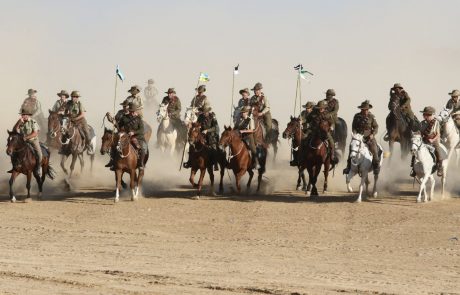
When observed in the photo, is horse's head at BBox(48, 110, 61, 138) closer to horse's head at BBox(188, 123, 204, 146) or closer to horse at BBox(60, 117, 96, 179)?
horse at BBox(60, 117, 96, 179)

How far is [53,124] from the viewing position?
41.7 meters

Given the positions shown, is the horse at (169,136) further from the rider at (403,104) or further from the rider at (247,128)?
the rider at (403,104)

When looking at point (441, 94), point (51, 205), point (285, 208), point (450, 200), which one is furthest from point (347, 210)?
point (441, 94)

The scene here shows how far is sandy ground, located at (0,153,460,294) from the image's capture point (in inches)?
792

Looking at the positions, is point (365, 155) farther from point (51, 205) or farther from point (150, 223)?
point (51, 205)

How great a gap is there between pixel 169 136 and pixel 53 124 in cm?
442

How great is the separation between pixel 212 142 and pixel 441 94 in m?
55.4

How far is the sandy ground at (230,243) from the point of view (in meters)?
20.1

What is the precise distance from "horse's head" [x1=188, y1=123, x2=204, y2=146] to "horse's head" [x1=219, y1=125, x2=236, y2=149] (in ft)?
2.37

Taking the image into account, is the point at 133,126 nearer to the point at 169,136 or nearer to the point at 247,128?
the point at 247,128

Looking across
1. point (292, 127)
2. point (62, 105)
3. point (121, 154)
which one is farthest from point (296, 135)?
point (62, 105)

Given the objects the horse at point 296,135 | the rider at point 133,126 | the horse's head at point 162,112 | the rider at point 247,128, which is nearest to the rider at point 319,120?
the horse at point 296,135

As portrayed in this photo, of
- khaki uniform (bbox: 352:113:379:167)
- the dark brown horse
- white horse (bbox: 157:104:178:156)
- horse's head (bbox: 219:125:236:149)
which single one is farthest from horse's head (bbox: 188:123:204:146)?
white horse (bbox: 157:104:178:156)

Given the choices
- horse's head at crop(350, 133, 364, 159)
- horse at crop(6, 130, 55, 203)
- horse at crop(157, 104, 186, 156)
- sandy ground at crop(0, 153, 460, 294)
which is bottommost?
sandy ground at crop(0, 153, 460, 294)
